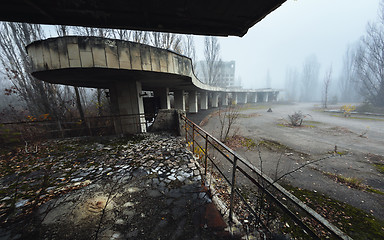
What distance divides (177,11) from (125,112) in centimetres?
682

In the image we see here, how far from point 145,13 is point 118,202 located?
3.33 m

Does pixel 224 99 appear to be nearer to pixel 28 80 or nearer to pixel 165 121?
pixel 165 121

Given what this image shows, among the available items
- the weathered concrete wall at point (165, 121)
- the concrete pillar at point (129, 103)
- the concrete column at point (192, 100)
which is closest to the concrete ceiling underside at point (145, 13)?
the weathered concrete wall at point (165, 121)

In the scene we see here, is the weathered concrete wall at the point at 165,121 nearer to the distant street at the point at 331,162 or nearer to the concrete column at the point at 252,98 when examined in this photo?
the distant street at the point at 331,162

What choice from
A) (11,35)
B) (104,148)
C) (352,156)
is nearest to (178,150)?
(104,148)

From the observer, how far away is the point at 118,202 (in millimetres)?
2424

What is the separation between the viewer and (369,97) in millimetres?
20938

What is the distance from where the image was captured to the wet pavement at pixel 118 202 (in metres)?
1.91

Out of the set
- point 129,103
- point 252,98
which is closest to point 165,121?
point 129,103

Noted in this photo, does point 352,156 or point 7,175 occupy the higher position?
point 7,175

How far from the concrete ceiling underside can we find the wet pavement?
311 cm

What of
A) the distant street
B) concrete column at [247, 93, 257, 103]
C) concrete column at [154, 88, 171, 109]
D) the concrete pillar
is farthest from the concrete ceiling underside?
concrete column at [247, 93, 257, 103]

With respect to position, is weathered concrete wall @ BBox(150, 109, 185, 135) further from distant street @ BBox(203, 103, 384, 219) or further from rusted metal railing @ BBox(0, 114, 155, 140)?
distant street @ BBox(203, 103, 384, 219)

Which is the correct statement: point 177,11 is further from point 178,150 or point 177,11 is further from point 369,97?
point 369,97
